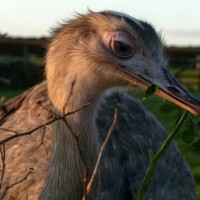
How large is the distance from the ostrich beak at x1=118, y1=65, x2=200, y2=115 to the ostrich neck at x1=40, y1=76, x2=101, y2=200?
27 centimetres

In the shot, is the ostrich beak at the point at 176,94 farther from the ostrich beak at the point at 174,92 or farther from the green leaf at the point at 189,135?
the green leaf at the point at 189,135

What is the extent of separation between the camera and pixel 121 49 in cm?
507

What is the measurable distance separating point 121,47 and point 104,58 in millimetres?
113

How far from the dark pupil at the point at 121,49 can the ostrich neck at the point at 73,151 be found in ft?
0.86

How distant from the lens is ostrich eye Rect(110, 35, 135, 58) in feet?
16.4

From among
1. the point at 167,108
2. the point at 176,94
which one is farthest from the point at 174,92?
the point at 167,108

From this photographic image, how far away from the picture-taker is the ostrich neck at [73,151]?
4754 mm

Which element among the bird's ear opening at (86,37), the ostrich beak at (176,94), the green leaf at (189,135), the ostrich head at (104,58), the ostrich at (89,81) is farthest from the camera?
the bird's ear opening at (86,37)

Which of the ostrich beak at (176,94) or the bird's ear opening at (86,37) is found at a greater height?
A: the bird's ear opening at (86,37)

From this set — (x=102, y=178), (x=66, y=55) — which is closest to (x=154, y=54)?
(x=66, y=55)

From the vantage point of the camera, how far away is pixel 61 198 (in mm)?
4734

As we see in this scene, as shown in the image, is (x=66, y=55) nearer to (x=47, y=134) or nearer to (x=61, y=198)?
(x=61, y=198)

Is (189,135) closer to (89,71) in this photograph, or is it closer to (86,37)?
(89,71)

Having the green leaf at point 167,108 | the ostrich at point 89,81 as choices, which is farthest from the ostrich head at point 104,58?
the green leaf at point 167,108
